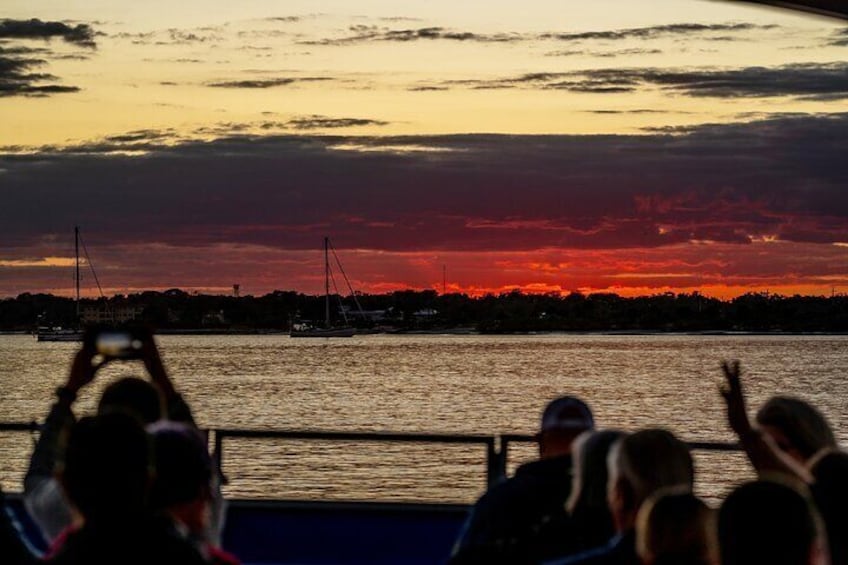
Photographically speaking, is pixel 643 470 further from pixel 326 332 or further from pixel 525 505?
pixel 326 332

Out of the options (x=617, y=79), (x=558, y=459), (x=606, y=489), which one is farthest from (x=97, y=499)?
(x=617, y=79)

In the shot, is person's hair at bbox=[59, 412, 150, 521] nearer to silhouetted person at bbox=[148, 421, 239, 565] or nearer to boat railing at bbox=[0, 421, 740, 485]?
silhouetted person at bbox=[148, 421, 239, 565]

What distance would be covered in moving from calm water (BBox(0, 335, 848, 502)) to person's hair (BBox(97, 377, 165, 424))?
79.5ft

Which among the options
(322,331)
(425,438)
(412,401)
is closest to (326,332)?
(322,331)

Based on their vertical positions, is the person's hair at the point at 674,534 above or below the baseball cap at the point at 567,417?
below

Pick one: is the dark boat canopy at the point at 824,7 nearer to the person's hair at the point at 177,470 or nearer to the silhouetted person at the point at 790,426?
the silhouetted person at the point at 790,426

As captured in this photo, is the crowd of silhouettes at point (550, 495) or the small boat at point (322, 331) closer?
the crowd of silhouettes at point (550, 495)

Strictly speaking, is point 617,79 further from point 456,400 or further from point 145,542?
point 145,542

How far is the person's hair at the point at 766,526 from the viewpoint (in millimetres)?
3047

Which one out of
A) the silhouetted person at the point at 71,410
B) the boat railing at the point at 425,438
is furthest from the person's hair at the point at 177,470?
the boat railing at the point at 425,438

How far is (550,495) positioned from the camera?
4750 millimetres

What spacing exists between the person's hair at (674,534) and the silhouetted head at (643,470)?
11.0 inches

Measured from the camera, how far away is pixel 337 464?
52875 millimetres

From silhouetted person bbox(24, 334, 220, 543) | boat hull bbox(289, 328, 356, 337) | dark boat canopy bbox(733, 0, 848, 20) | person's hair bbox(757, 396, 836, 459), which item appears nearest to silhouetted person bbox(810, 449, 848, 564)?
person's hair bbox(757, 396, 836, 459)
